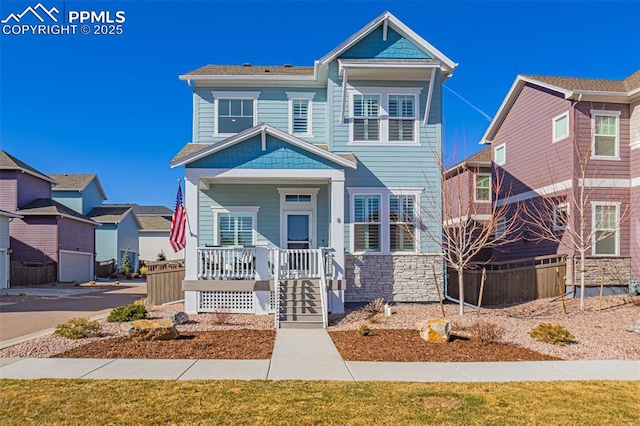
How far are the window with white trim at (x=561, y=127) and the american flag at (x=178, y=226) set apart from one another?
43.0ft

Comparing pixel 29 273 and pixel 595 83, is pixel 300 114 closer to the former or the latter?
pixel 595 83

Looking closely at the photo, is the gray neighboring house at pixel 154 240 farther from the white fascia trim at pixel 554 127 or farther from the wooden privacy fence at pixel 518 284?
the white fascia trim at pixel 554 127

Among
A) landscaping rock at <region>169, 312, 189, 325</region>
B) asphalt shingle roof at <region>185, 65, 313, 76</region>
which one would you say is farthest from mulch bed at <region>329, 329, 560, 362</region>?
asphalt shingle roof at <region>185, 65, 313, 76</region>

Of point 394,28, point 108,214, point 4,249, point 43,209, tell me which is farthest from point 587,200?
point 108,214

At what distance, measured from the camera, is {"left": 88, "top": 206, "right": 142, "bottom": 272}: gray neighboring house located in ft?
125

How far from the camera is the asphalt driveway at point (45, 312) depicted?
38.3 ft

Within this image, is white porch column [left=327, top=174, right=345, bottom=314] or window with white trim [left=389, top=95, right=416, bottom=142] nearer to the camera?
white porch column [left=327, top=174, right=345, bottom=314]

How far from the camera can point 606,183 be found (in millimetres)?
16391

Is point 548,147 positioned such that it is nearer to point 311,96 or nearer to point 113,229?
point 311,96

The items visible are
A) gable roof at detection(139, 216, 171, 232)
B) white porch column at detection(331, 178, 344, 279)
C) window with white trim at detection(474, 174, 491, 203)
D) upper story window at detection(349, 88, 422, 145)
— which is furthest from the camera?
gable roof at detection(139, 216, 171, 232)

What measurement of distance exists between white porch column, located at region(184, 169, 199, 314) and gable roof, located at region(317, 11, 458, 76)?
18.4ft

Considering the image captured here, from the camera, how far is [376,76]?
1519 centimetres

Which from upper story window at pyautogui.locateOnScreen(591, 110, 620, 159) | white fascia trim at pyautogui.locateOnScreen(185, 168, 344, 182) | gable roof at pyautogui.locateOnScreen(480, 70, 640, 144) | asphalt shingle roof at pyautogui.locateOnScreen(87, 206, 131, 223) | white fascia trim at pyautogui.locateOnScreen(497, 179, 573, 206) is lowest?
asphalt shingle roof at pyautogui.locateOnScreen(87, 206, 131, 223)

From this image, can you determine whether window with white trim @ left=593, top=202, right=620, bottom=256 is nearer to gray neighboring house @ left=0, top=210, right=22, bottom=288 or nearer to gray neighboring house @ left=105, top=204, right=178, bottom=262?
gray neighboring house @ left=0, top=210, right=22, bottom=288
